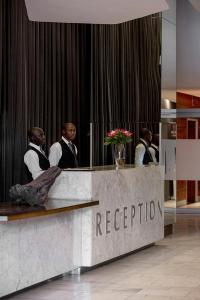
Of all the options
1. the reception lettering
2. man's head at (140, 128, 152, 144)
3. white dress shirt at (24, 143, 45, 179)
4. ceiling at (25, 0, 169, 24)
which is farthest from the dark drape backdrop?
the reception lettering

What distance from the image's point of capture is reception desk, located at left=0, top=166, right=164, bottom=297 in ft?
21.1

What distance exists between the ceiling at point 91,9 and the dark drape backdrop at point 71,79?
1.07 metres

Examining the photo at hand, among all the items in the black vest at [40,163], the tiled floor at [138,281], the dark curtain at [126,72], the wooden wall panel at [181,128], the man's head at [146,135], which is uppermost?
the dark curtain at [126,72]

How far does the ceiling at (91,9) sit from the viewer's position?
27.0 ft

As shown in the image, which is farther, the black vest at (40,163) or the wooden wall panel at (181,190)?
the wooden wall panel at (181,190)

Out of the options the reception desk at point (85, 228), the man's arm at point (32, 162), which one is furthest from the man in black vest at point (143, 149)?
the man's arm at point (32, 162)

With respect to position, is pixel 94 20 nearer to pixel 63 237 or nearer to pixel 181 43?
pixel 63 237

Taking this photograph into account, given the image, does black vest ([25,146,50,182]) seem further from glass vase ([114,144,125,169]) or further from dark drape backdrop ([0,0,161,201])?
dark drape backdrop ([0,0,161,201])

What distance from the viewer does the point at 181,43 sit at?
1530cm

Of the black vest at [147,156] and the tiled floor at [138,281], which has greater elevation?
the black vest at [147,156]

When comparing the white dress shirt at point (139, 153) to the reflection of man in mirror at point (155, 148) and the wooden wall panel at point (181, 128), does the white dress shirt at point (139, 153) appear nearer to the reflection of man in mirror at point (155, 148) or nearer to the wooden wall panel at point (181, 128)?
the reflection of man in mirror at point (155, 148)

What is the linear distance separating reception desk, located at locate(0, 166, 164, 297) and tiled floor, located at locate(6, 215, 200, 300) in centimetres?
13

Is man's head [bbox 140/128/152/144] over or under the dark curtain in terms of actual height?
under

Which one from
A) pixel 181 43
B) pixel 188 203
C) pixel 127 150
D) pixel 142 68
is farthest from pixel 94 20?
pixel 188 203
